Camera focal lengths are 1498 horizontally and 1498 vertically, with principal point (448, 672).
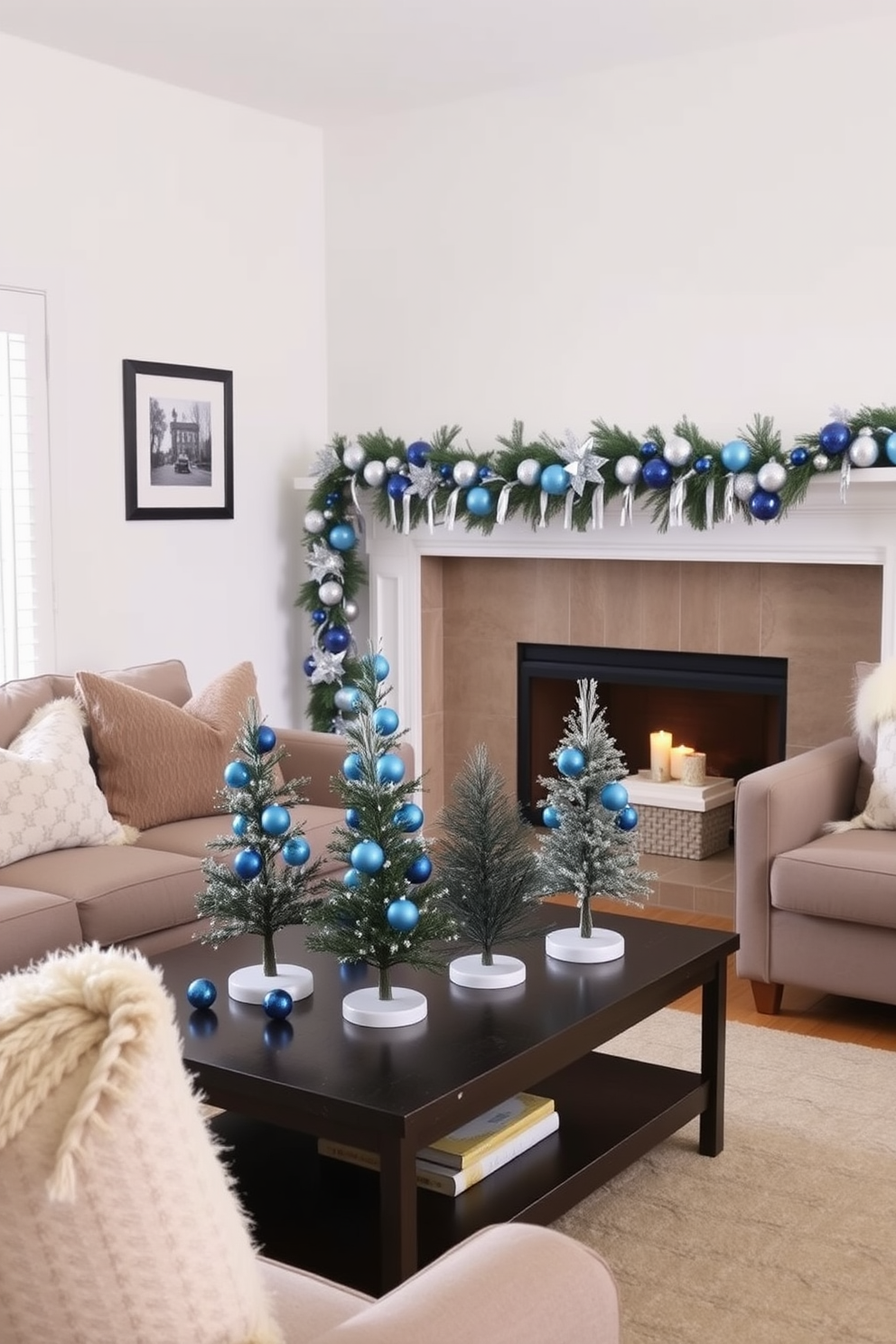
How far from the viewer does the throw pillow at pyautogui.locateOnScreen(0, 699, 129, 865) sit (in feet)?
12.0

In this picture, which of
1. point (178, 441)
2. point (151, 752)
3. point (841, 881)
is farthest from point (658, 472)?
point (151, 752)

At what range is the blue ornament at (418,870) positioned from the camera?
2423mm

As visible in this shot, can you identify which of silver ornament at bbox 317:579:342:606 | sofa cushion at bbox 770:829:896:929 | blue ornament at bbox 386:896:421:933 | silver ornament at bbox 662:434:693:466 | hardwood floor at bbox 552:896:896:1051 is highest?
silver ornament at bbox 662:434:693:466

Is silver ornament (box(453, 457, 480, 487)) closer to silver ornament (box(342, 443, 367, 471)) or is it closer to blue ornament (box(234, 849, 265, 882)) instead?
silver ornament (box(342, 443, 367, 471))

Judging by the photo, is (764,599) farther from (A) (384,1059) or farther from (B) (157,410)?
(A) (384,1059)

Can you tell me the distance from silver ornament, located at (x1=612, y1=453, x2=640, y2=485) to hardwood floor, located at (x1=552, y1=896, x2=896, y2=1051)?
1.54 metres

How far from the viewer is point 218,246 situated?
511 cm

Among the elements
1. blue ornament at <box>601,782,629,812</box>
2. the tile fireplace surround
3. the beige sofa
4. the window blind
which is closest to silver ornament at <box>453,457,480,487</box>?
the tile fireplace surround

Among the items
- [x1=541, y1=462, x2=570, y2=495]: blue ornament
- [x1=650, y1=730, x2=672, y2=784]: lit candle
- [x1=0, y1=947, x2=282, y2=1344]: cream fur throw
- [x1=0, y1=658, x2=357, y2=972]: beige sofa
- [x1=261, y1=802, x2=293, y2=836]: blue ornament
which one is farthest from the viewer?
[x1=650, y1=730, x2=672, y2=784]: lit candle

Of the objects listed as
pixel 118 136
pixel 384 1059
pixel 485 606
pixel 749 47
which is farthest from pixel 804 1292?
pixel 118 136

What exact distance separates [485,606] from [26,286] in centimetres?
194

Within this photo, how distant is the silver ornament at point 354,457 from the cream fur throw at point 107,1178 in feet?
13.5

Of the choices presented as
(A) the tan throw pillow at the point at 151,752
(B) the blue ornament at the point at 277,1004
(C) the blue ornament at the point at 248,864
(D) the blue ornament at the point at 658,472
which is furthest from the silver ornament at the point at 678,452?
(B) the blue ornament at the point at 277,1004

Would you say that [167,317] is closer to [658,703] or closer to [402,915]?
[658,703]
